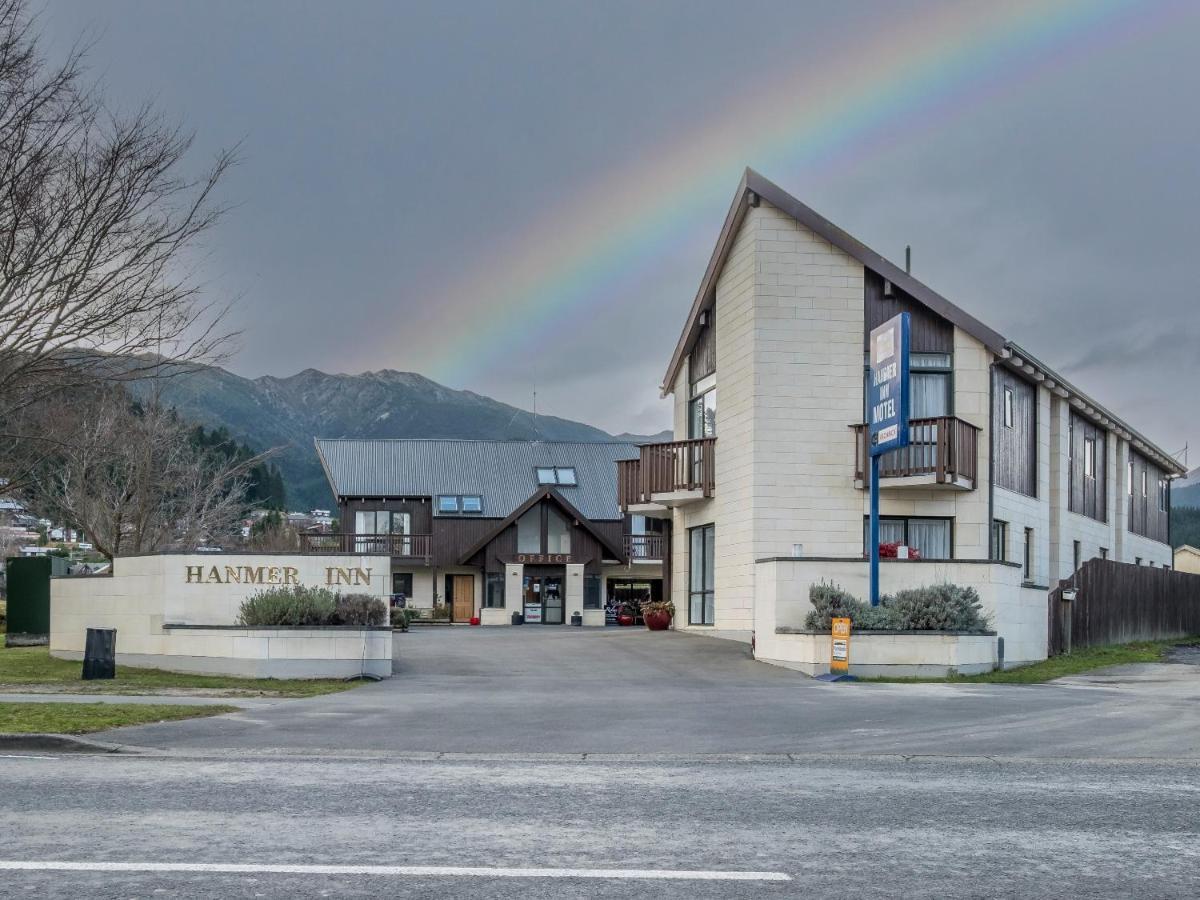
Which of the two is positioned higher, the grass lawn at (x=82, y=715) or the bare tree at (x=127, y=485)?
the bare tree at (x=127, y=485)

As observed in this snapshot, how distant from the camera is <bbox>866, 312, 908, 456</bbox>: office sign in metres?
22.0

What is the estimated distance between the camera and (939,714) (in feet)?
51.5

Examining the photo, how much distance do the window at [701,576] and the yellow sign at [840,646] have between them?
1060 cm

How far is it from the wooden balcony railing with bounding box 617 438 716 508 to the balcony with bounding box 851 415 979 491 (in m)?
3.96

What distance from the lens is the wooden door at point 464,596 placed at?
63.4 meters

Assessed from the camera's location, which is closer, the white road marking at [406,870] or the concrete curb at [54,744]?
the white road marking at [406,870]

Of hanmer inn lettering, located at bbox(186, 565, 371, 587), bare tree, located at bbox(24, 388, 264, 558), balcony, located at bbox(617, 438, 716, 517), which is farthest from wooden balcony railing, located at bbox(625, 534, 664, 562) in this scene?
hanmer inn lettering, located at bbox(186, 565, 371, 587)

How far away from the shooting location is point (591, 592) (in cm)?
6272

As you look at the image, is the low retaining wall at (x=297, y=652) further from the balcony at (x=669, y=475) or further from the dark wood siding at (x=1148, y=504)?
the dark wood siding at (x=1148, y=504)

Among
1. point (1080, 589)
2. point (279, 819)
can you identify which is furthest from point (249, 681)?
point (1080, 589)

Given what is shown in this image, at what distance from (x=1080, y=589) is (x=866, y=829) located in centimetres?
2401

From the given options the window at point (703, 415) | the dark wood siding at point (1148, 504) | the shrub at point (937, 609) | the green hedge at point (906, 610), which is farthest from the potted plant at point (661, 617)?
the dark wood siding at point (1148, 504)

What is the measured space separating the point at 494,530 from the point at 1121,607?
3230 centimetres

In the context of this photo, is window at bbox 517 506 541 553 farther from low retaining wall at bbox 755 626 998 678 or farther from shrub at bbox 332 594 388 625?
shrub at bbox 332 594 388 625
